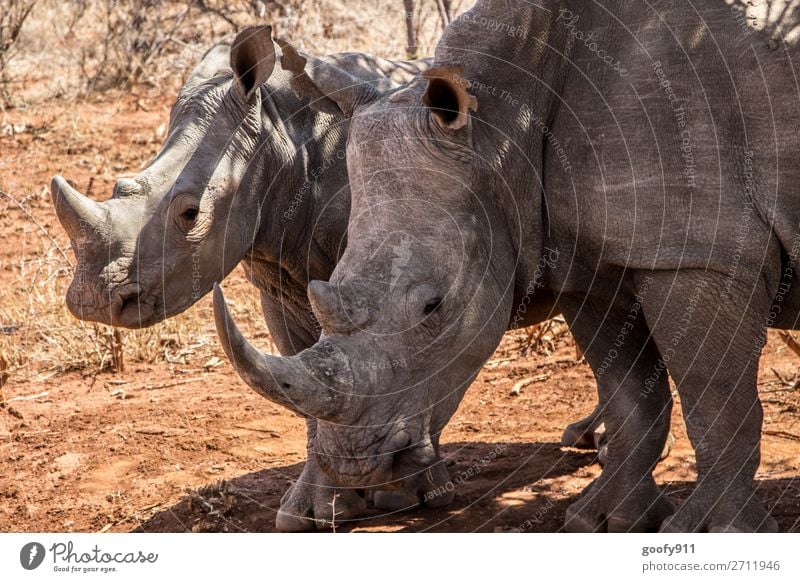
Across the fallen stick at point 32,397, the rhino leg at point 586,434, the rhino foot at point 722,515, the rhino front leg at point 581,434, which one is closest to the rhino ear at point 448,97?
the rhino foot at point 722,515

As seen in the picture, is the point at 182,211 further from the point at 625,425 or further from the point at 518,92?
the point at 625,425

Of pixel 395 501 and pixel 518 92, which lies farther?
pixel 395 501

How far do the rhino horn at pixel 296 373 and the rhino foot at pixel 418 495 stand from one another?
6.78 feet

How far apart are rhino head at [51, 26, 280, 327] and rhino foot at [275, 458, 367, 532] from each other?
3.76 feet

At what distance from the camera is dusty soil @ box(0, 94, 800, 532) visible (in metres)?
6.38

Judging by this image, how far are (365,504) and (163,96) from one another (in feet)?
26.7

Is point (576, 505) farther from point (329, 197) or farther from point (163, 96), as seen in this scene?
point (163, 96)

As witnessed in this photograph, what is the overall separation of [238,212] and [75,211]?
78 centimetres

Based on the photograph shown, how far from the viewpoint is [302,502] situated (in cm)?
631

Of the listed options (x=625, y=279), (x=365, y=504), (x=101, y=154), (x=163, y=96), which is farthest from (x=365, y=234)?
(x=163, y=96)

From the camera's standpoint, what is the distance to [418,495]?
6.51 meters

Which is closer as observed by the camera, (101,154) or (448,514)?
(448,514)

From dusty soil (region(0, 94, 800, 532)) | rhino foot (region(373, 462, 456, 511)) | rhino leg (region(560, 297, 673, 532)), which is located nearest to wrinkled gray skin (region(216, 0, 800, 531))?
rhino leg (region(560, 297, 673, 532))

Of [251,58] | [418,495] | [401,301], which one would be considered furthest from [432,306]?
[418,495]
